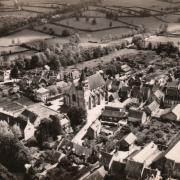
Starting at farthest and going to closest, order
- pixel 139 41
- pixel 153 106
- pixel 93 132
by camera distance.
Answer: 1. pixel 139 41
2. pixel 153 106
3. pixel 93 132

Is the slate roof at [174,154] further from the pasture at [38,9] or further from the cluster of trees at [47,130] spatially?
the pasture at [38,9]

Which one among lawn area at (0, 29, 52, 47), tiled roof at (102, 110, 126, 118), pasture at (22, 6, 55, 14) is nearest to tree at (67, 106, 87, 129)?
tiled roof at (102, 110, 126, 118)

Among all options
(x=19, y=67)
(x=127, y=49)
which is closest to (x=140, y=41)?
(x=127, y=49)

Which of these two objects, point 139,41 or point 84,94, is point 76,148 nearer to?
point 84,94

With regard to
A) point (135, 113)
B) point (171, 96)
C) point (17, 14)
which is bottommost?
point (135, 113)

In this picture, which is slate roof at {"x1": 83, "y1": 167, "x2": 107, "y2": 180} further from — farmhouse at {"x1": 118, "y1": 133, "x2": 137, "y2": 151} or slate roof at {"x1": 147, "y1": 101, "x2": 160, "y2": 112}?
slate roof at {"x1": 147, "y1": 101, "x2": 160, "y2": 112}

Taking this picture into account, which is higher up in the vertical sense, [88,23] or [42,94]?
[88,23]

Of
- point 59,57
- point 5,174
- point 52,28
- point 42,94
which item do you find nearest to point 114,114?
point 42,94
